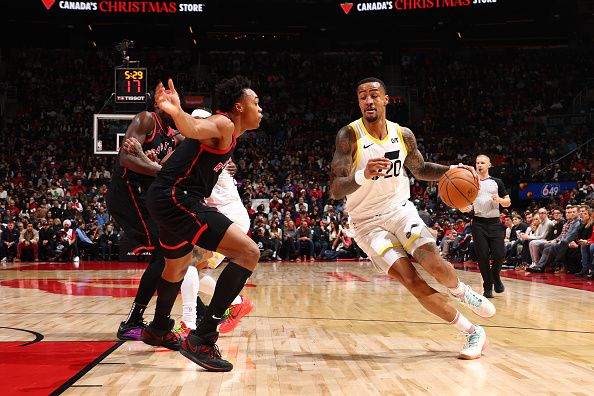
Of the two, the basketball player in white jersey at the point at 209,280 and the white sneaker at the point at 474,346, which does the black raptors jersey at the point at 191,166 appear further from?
the white sneaker at the point at 474,346

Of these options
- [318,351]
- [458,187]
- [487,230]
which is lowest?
[318,351]

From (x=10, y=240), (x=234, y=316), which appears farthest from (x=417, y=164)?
(x=10, y=240)

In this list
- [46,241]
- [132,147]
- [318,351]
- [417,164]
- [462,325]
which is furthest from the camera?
[46,241]

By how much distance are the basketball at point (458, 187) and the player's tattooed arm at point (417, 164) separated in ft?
0.28

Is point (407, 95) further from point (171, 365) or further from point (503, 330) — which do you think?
point (171, 365)

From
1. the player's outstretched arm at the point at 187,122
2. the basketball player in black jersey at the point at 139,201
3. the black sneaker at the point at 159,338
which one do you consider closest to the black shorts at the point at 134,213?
the basketball player in black jersey at the point at 139,201

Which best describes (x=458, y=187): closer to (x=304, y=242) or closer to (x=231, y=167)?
(x=231, y=167)

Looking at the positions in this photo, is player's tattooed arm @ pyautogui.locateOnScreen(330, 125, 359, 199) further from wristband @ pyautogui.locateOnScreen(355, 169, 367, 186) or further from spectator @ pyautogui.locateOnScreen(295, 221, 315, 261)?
spectator @ pyautogui.locateOnScreen(295, 221, 315, 261)

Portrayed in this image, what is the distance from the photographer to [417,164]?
489 centimetres

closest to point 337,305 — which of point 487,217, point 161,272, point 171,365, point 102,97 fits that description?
point 487,217

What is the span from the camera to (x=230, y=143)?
157 inches

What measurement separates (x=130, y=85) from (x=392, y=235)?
11638mm

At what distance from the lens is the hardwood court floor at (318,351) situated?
3.36m

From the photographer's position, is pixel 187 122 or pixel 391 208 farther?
pixel 391 208
